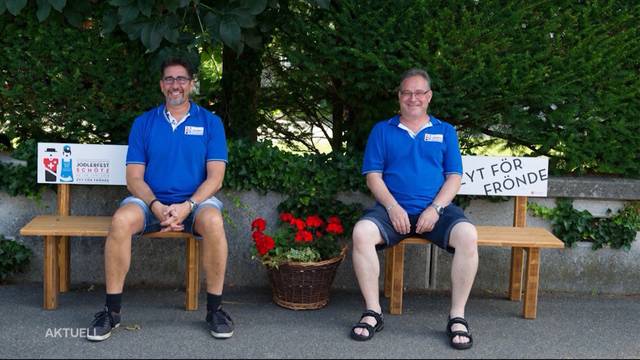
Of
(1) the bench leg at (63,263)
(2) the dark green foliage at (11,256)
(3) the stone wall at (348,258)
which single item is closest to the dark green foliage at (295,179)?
(3) the stone wall at (348,258)

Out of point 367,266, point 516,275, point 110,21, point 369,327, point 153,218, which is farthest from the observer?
point 516,275

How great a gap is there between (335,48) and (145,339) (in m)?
2.26

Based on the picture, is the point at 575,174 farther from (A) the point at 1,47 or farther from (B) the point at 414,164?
(A) the point at 1,47

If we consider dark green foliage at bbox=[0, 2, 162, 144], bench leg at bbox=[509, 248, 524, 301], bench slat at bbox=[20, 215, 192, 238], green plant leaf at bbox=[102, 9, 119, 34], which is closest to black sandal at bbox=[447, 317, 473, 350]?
bench leg at bbox=[509, 248, 524, 301]

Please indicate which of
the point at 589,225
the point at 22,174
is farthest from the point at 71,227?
the point at 589,225

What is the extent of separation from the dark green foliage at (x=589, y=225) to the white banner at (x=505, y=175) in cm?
25

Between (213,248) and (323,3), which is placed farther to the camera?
(323,3)

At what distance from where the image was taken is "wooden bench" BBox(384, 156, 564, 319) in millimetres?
4602

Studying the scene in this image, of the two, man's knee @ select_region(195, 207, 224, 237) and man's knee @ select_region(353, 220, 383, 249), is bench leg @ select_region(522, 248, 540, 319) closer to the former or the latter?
man's knee @ select_region(353, 220, 383, 249)

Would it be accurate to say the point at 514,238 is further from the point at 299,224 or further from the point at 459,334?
the point at 299,224

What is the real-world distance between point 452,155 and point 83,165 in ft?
7.85

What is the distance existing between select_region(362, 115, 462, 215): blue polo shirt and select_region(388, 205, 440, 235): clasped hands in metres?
0.12

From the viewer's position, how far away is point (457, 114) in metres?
5.19

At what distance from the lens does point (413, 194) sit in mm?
4629
